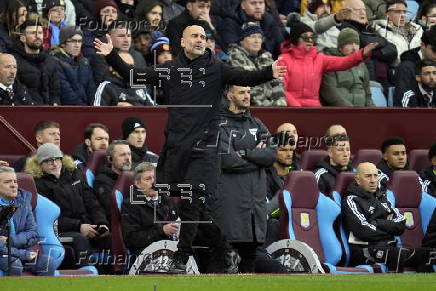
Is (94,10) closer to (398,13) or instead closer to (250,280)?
(398,13)

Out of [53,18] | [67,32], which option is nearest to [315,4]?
[53,18]

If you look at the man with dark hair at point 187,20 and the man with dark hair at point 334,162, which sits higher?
the man with dark hair at point 187,20

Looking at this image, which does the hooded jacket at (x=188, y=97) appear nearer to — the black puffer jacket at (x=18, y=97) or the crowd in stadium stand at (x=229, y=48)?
the crowd in stadium stand at (x=229, y=48)

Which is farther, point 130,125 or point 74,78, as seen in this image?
point 74,78

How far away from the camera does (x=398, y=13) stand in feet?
80.2

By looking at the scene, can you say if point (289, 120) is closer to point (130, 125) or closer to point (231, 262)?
point (130, 125)

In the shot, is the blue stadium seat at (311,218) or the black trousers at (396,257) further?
the black trousers at (396,257)

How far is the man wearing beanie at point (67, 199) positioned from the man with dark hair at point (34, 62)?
7.46 ft

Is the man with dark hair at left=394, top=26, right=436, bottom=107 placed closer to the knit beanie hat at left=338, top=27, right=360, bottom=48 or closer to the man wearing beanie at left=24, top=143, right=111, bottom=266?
the knit beanie hat at left=338, top=27, right=360, bottom=48

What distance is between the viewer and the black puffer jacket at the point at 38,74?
65.6 feet

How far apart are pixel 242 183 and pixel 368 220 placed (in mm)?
2405

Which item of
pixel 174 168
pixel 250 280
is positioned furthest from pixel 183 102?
pixel 250 280

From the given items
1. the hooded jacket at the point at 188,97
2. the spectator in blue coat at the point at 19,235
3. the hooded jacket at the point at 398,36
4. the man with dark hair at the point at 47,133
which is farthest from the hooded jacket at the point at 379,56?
the spectator in blue coat at the point at 19,235

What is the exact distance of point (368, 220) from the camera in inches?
725
